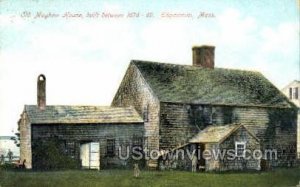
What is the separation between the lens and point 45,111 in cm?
830

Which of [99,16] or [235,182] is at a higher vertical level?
[99,16]

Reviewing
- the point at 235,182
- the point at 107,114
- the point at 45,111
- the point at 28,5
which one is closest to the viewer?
the point at 28,5

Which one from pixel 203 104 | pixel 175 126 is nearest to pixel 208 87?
pixel 203 104

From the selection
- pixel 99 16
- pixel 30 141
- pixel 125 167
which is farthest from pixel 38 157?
pixel 99 16

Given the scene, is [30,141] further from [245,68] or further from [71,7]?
[245,68]

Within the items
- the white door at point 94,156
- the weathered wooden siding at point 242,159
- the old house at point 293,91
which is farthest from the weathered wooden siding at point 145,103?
the old house at point 293,91

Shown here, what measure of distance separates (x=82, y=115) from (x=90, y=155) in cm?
60

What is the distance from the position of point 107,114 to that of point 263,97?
209 cm

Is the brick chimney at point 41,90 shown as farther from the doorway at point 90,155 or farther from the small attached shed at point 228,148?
the small attached shed at point 228,148

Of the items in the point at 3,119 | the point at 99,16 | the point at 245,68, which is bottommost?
the point at 3,119

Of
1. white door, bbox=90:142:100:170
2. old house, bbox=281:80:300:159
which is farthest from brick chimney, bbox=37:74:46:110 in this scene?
old house, bbox=281:80:300:159

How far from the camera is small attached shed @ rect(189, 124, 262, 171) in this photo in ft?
27.2

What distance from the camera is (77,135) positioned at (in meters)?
9.25

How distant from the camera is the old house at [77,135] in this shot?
806cm
